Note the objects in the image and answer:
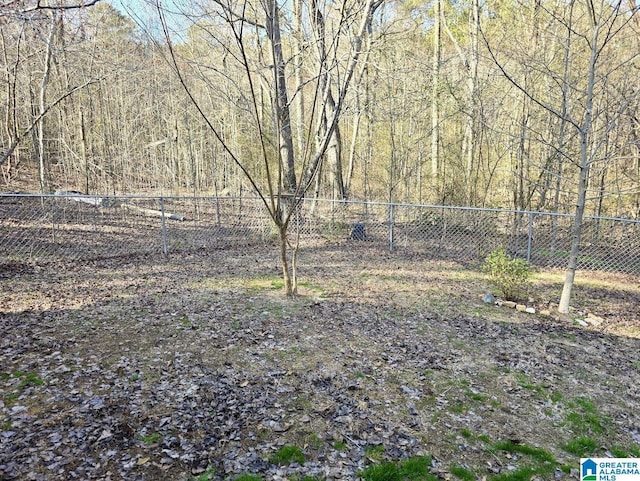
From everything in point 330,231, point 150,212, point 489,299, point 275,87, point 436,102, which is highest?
point 436,102

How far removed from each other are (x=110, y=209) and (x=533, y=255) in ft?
35.2

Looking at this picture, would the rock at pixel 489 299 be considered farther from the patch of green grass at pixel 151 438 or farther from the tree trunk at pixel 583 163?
the patch of green grass at pixel 151 438

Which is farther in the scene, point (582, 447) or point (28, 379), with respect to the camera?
point (28, 379)

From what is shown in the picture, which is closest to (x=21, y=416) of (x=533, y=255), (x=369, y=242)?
(x=369, y=242)

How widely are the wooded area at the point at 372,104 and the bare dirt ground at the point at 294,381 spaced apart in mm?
2893

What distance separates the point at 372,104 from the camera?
10680 millimetres

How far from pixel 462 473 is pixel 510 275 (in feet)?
13.5

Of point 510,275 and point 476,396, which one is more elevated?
point 510,275

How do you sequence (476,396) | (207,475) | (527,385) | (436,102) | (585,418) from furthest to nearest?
(436,102), (527,385), (476,396), (585,418), (207,475)

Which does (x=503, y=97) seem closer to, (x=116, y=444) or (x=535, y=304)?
(x=535, y=304)

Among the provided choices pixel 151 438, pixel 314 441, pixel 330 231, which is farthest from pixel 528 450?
pixel 330 231

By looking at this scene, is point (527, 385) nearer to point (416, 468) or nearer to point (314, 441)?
point (416, 468)

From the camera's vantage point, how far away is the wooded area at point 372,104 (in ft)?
25.5

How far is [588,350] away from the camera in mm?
4449
